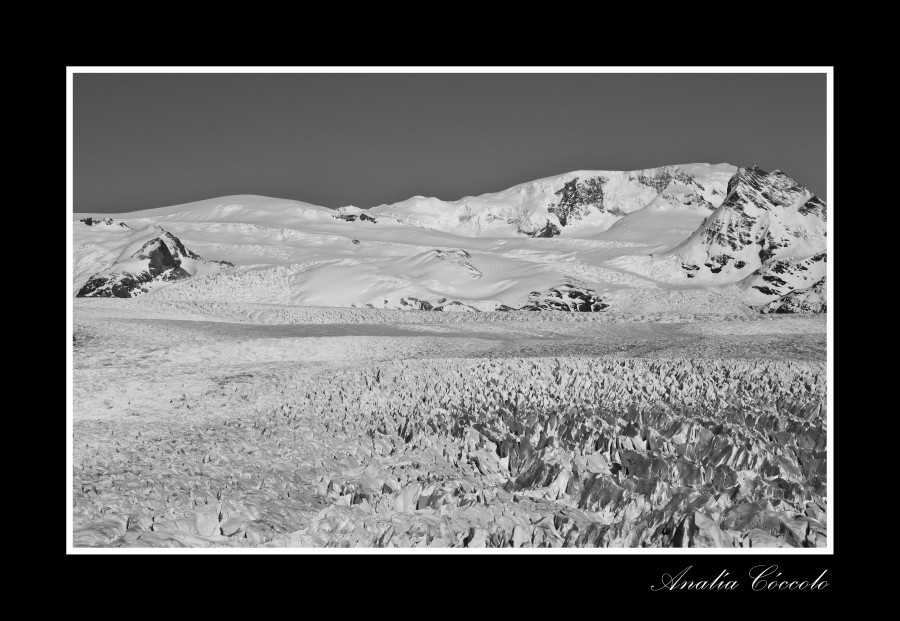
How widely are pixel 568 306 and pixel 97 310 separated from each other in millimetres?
42457

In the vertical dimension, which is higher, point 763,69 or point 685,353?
point 763,69

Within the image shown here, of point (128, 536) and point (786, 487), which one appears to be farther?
point (786, 487)

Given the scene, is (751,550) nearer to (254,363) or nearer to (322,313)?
(254,363)

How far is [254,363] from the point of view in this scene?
2070cm

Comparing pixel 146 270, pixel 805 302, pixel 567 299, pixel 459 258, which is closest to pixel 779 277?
pixel 567 299

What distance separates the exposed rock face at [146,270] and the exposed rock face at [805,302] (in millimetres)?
67704

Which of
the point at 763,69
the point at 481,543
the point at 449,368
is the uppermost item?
the point at 763,69

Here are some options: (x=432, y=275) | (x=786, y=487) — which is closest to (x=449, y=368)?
(x=786, y=487)

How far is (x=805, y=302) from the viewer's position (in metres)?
29.1

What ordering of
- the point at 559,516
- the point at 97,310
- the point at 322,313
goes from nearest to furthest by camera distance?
the point at 559,516
the point at 97,310
the point at 322,313

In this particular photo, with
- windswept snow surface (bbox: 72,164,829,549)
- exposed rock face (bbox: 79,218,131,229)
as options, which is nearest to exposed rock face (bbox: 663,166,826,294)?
windswept snow surface (bbox: 72,164,829,549)

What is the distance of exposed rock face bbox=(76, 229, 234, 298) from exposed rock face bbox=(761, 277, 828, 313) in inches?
2666

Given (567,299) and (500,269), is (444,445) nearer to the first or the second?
(567,299)

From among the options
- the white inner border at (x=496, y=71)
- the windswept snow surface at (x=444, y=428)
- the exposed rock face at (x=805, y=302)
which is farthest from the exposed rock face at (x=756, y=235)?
the white inner border at (x=496, y=71)
